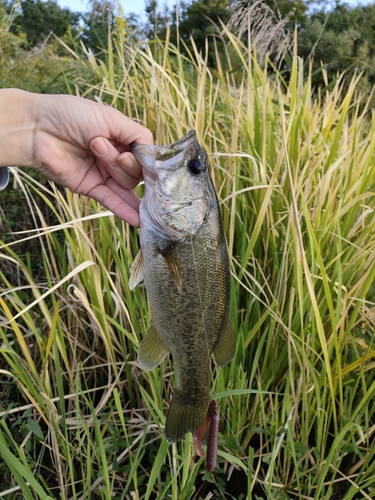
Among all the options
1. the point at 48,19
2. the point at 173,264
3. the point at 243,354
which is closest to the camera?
the point at 173,264

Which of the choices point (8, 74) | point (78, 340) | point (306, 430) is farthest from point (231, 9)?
point (306, 430)

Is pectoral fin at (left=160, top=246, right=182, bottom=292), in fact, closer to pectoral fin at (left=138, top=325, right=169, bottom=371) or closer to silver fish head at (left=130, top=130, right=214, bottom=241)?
silver fish head at (left=130, top=130, right=214, bottom=241)

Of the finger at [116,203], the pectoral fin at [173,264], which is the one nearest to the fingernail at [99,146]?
the finger at [116,203]

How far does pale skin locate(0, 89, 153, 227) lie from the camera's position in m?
1.36

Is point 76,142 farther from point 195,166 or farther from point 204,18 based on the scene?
point 204,18

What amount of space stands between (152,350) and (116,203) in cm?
53

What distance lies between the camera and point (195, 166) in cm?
130

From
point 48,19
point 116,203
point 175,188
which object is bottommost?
point 116,203

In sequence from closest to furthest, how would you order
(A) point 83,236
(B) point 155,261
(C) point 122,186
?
(B) point 155,261, (C) point 122,186, (A) point 83,236

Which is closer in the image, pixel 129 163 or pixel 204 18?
pixel 129 163

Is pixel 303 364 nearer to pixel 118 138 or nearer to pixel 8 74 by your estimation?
pixel 118 138

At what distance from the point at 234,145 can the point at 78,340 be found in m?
1.16

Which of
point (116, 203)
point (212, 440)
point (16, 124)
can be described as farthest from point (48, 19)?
point (212, 440)

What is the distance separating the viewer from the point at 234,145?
205 centimetres
